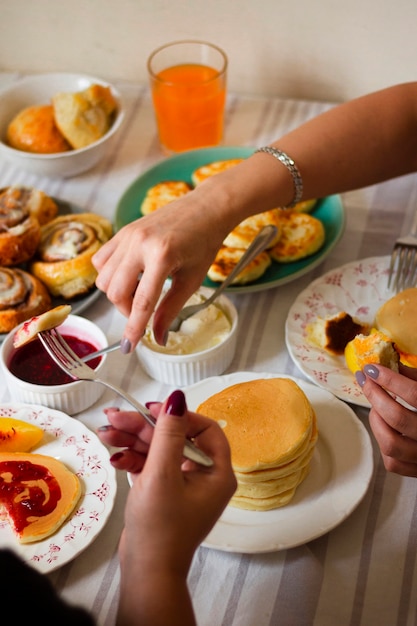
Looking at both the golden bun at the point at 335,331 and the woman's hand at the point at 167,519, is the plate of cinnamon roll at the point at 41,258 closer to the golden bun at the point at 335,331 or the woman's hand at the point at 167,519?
the golden bun at the point at 335,331

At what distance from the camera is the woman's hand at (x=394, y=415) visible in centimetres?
102

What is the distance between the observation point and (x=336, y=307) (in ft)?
4.68

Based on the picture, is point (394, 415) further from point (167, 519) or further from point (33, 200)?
point (33, 200)

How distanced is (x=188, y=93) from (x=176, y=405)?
114 centimetres

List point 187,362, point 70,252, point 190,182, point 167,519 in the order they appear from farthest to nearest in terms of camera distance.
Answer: point 190,182 → point 70,252 → point 187,362 → point 167,519

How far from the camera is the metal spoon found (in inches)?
52.7

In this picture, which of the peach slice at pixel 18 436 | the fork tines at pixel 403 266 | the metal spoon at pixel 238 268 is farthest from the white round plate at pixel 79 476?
the fork tines at pixel 403 266

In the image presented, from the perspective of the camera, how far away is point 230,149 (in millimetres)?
1786

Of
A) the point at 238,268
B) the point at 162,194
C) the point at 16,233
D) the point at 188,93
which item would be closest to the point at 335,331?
the point at 238,268

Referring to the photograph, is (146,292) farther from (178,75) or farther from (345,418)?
(178,75)

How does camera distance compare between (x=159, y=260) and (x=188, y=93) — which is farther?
(x=188, y=93)

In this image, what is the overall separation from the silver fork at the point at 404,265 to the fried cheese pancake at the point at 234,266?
256mm

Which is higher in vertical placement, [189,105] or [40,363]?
[189,105]

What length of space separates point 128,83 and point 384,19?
2.49 ft
